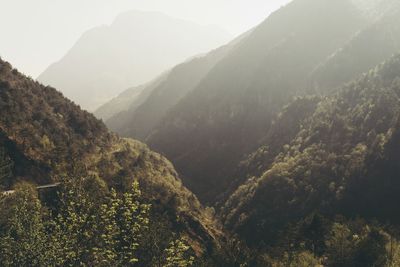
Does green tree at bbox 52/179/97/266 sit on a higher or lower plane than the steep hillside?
higher

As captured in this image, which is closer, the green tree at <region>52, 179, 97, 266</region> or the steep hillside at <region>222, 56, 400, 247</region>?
the green tree at <region>52, 179, 97, 266</region>

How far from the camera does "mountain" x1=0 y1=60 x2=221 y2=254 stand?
101m

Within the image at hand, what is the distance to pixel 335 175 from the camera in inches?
6284

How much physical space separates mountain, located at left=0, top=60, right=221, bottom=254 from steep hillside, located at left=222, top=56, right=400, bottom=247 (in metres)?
28.4

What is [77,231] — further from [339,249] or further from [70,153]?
[339,249]

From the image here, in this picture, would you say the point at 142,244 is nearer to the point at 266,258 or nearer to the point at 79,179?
the point at 79,179

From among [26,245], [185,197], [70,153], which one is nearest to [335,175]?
[185,197]

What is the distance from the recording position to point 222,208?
181m

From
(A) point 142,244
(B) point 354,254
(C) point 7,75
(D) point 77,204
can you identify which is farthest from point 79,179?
(C) point 7,75

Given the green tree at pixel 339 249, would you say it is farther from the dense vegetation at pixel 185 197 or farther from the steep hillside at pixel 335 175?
the steep hillside at pixel 335 175

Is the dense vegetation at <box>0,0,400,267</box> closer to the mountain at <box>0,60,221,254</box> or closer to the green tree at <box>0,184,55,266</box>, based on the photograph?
the green tree at <box>0,184,55,266</box>

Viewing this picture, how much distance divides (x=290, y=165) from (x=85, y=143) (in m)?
82.3

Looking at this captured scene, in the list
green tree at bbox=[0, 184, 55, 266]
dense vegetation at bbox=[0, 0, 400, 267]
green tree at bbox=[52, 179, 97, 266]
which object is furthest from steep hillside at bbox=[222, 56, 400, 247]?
green tree at bbox=[0, 184, 55, 266]

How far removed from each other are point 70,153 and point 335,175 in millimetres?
90548
